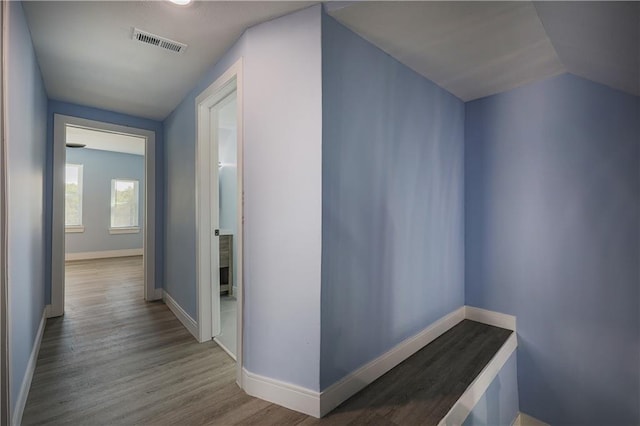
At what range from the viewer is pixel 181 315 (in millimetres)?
2979

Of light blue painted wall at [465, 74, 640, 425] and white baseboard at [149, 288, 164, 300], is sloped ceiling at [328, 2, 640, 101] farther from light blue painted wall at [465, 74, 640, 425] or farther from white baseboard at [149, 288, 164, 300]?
white baseboard at [149, 288, 164, 300]

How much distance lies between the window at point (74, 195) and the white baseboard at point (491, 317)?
7.87 meters

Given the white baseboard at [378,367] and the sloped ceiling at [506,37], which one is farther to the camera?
the white baseboard at [378,367]

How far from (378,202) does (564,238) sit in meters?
1.68

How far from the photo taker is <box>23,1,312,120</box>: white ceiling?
165 cm

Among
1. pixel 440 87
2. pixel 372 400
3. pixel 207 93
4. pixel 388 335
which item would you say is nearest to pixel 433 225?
pixel 388 335

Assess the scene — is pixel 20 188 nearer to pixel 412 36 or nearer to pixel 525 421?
pixel 412 36

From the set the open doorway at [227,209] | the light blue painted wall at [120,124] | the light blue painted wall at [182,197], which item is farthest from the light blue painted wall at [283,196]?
the light blue painted wall at [120,124]

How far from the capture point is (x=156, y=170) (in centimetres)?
372

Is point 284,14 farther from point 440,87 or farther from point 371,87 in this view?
point 440,87

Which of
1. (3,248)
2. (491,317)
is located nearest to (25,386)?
(3,248)

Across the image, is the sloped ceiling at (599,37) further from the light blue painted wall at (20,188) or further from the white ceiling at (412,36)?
the light blue painted wall at (20,188)

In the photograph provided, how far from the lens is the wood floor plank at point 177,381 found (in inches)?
62.3

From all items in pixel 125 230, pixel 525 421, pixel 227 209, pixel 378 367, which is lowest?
pixel 525 421
